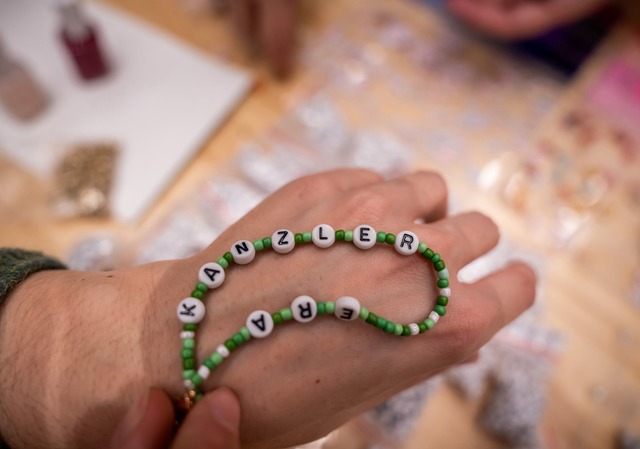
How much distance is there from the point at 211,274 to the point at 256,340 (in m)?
0.14

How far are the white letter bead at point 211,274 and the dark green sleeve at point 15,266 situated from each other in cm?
32

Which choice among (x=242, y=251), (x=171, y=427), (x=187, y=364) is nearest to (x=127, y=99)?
(x=242, y=251)

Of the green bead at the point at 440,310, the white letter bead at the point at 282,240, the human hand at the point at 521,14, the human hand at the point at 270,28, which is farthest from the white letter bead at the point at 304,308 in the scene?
the human hand at the point at 521,14

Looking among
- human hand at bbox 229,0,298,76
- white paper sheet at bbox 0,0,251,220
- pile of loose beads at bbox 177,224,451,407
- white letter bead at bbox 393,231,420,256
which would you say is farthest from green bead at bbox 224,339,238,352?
human hand at bbox 229,0,298,76

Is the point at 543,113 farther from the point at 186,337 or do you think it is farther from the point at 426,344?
the point at 186,337

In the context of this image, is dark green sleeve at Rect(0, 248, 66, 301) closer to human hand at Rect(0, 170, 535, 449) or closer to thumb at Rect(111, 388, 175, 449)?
human hand at Rect(0, 170, 535, 449)

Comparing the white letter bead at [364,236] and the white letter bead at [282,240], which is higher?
the white letter bead at [364,236]

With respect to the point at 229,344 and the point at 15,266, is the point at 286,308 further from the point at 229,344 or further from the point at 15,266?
the point at 15,266

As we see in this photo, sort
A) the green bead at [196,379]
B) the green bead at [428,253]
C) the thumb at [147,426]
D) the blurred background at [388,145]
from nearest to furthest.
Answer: the thumb at [147,426]
the green bead at [196,379]
the green bead at [428,253]
the blurred background at [388,145]

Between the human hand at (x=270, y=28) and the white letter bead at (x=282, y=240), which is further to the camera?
the human hand at (x=270, y=28)

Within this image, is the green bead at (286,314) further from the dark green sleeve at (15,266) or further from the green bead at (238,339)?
the dark green sleeve at (15,266)

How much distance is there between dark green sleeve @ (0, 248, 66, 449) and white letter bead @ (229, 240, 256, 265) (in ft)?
1.22

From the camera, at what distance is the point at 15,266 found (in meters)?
0.82

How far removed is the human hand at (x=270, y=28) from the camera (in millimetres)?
1581
